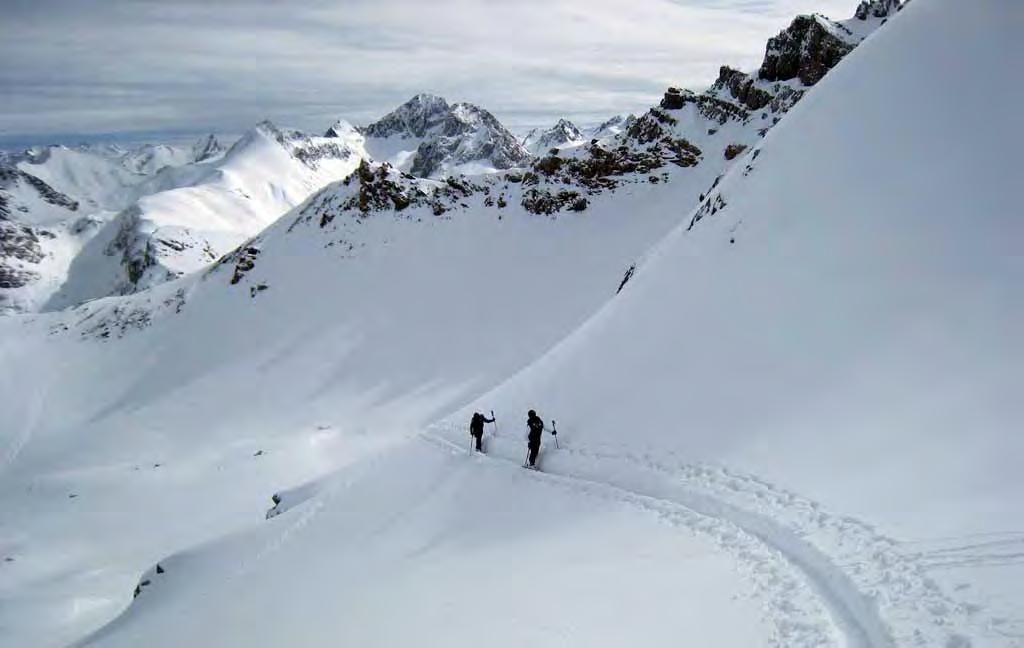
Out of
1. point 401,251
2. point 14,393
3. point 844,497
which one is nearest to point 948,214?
point 844,497

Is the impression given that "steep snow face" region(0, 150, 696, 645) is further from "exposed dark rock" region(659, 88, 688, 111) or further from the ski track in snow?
"exposed dark rock" region(659, 88, 688, 111)

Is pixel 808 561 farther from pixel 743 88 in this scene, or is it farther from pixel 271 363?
pixel 743 88

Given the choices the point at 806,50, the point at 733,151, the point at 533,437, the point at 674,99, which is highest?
the point at 806,50

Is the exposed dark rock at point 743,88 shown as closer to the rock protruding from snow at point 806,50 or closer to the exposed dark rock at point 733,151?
the rock protruding from snow at point 806,50

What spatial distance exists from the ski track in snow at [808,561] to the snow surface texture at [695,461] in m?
0.06

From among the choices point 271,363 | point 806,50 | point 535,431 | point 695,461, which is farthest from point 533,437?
point 806,50

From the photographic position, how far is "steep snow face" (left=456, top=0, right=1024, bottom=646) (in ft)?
36.9

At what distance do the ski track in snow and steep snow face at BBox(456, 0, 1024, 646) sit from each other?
2.9 inches

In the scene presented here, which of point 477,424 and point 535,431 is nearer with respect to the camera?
point 535,431

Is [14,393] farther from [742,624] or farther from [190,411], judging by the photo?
[742,624]

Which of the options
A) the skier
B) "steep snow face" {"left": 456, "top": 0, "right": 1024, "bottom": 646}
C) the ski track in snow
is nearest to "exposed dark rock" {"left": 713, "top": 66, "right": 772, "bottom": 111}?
"steep snow face" {"left": 456, "top": 0, "right": 1024, "bottom": 646}

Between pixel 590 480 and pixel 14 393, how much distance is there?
69774 millimetres

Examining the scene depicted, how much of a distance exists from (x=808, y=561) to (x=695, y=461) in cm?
617

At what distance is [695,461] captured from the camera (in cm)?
1762
